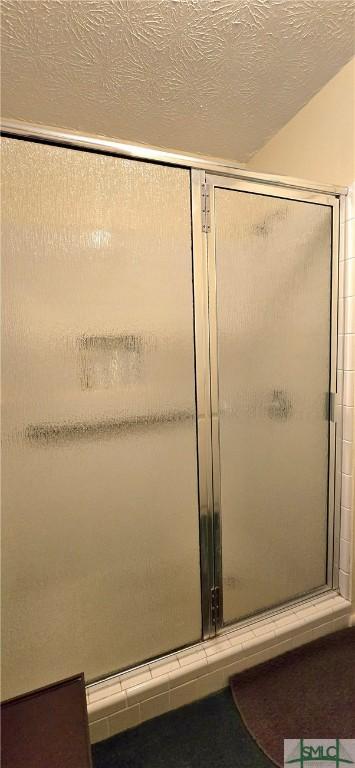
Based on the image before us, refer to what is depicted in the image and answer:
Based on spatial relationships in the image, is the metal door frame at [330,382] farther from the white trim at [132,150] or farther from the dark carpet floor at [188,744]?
the dark carpet floor at [188,744]

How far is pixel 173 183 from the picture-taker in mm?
981

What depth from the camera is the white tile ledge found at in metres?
0.97

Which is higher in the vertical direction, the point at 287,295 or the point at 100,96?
the point at 100,96

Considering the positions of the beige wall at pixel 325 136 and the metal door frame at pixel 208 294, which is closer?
the metal door frame at pixel 208 294

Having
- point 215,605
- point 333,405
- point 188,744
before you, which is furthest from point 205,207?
point 188,744

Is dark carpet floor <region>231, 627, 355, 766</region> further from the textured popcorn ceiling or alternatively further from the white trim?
the textured popcorn ceiling

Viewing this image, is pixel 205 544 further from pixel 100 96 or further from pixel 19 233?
pixel 100 96

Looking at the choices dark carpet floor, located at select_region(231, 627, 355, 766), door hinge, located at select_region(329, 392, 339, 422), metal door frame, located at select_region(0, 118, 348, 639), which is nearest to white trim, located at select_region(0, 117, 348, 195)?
metal door frame, located at select_region(0, 118, 348, 639)

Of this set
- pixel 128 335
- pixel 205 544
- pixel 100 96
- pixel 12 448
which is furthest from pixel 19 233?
pixel 205 544

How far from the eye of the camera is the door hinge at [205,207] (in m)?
1.02

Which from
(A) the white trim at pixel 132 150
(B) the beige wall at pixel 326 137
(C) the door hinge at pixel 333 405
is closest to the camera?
(A) the white trim at pixel 132 150

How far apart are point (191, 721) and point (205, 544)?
48 centimetres

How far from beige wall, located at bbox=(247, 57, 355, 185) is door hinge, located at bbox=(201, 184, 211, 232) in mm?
530

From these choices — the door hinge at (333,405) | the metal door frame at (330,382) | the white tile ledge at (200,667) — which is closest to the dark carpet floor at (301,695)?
the white tile ledge at (200,667)
